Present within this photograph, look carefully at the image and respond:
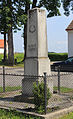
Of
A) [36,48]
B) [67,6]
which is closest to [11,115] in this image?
[36,48]

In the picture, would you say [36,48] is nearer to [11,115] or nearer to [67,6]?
[11,115]

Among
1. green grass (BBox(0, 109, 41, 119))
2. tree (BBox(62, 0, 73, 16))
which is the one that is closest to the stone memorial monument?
green grass (BBox(0, 109, 41, 119))

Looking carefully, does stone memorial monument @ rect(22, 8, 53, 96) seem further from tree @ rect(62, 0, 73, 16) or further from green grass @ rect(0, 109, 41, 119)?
tree @ rect(62, 0, 73, 16)

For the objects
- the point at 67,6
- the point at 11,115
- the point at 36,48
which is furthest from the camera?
the point at 67,6

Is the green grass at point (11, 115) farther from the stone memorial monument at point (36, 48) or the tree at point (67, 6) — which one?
the tree at point (67, 6)

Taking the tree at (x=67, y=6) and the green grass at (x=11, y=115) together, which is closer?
the green grass at (x=11, y=115)

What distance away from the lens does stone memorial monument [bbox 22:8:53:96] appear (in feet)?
26.2

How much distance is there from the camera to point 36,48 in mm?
8008

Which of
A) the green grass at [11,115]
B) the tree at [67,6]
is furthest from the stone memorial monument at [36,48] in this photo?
the tree at [67,6]

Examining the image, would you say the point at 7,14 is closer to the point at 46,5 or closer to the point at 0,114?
the point at 46,5

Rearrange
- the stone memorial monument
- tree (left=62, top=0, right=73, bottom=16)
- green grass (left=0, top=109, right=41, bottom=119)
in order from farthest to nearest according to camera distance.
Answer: tree (left=62, top=0, right=73, bottom=16) < the stone memorial monument < green grass (left=0, top=109, right=41, bottom=119)

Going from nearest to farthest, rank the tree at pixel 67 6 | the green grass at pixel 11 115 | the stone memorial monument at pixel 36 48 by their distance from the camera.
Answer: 1. the green grass at pixel 11 115
2. the stone memorial monument at pixel 36 48
3. the tree at pixel 67 6

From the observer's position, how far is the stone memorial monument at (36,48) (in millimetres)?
7984

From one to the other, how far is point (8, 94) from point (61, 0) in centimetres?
2442
